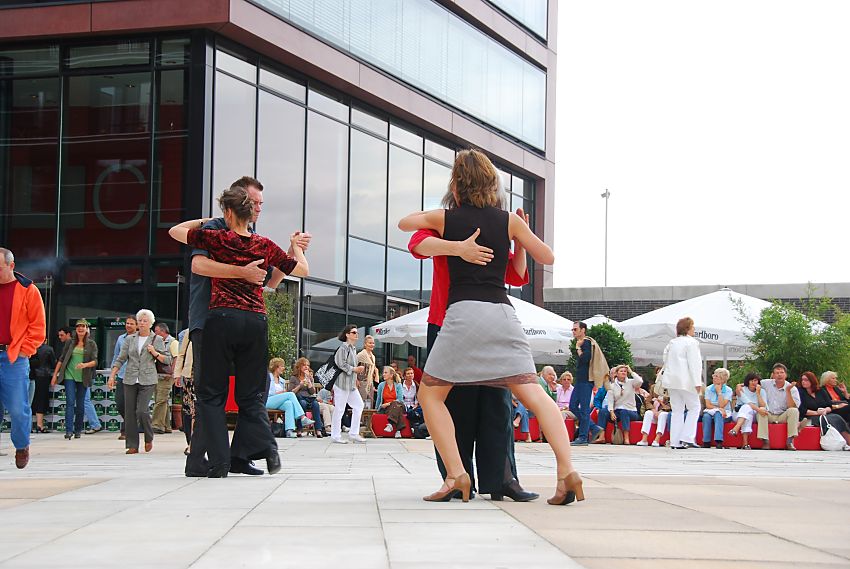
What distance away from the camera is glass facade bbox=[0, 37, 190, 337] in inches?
860

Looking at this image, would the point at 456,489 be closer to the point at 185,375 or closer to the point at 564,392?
the point at 185,375

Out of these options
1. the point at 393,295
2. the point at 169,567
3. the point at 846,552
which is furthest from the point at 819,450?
the point at 169,567

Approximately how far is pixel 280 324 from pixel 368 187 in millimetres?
6285

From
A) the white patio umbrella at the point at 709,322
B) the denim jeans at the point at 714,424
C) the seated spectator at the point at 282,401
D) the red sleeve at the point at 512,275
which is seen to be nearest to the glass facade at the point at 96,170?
the seated spectator at the point at 282,401

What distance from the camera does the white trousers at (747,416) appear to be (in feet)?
59.9

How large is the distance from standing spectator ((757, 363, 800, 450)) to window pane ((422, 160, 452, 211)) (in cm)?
1331

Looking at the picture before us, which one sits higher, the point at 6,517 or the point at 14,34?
the point at 14,34

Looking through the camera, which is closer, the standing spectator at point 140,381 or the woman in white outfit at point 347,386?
the standing spectator at point 140,381

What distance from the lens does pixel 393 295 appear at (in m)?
28.1

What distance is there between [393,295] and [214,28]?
8.76m

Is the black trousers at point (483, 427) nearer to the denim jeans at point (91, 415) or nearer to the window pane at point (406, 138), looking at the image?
the denim jeans at point (91, 415)

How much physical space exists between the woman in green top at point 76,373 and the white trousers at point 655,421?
854cm

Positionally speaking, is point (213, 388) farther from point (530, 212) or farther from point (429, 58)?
point (530, 212)

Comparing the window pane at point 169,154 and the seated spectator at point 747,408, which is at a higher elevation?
the window pane at point 169,154
